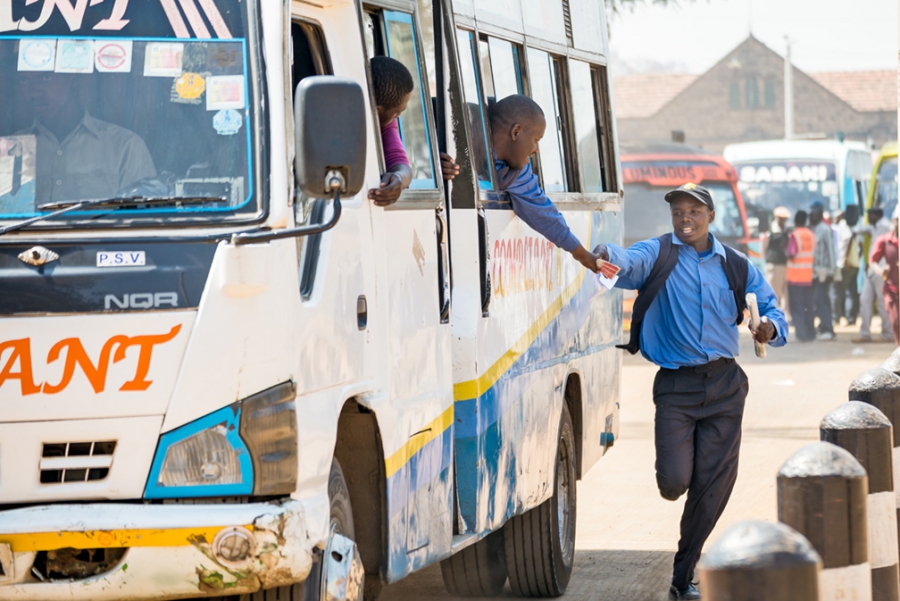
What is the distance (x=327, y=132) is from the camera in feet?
13.7

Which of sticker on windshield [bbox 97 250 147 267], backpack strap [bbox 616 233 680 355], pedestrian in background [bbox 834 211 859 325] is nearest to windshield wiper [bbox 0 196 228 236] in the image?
sticker on windshield [bbox 97 250 147 267]

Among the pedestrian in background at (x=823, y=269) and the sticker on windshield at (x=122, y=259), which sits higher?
the sticker on windshield at (x=122, y=259)

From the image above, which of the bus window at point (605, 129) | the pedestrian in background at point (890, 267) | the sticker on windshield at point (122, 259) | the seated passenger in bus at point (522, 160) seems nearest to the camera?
the sticker on windshield at point (122, 259)

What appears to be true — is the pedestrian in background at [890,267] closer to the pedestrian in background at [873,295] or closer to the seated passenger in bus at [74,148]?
the pedestrian in background at [873,295]

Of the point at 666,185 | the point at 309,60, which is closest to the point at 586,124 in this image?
the point at 309,60

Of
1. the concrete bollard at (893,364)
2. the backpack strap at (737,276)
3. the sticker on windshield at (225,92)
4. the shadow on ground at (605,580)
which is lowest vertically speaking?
the shadow on ground at (605,580)

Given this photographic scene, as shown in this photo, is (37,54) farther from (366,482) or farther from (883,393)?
(883,393)

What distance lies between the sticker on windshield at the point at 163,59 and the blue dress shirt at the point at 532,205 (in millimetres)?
2476

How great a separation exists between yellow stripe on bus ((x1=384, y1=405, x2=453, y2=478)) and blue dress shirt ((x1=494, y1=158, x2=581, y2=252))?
1.23m

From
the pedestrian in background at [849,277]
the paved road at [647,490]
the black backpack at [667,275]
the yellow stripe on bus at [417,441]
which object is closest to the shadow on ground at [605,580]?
the paved road at [647,490]

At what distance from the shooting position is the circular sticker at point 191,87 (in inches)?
172

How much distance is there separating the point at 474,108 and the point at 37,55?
2417mm

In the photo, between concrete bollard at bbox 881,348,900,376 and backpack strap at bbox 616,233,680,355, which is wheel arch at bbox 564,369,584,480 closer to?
backpack strap at bbox 616,233,680,355

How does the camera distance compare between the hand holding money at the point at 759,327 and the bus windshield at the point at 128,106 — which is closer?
the bus windshield at the point at 128,106
